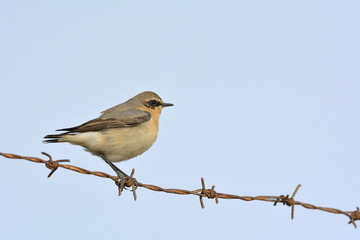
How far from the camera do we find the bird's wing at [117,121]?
8.06m

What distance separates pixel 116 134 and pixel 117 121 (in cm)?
32

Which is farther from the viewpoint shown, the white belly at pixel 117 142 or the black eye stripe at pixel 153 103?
the black eye stripe at pixel 153 103

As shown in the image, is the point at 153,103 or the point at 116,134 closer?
the point at 116,134

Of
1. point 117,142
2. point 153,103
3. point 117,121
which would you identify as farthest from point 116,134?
point 153,103

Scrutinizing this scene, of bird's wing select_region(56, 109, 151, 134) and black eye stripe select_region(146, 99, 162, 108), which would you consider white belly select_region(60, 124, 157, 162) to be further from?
black eye stripe select_region(146, 99, 162, 108)

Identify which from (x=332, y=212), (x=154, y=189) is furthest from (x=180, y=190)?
(x=332, y=212)

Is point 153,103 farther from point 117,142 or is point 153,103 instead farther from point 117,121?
point 117,142

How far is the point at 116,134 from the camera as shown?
828 cm

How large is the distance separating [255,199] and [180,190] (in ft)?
3.42

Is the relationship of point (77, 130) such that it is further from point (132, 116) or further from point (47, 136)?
point (132, 116)

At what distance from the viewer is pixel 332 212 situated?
598 centimetres

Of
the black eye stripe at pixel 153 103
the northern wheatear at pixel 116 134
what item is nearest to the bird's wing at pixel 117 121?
the northern wheatear at pixel 116 134

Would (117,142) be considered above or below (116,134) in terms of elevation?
below

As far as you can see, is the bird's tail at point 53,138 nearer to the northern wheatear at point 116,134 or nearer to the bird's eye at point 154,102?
the northern wheatear at point 116,134
